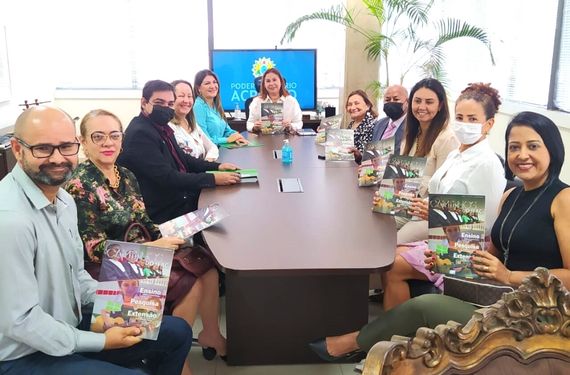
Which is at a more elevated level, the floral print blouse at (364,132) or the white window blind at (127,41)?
the white window blind at (127,41)

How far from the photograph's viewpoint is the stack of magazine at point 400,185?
246 cm

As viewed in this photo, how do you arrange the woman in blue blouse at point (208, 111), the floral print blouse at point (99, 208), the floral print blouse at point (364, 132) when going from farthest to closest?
the woman in blue blouse at point (208, 111)
the floral print blouse at point (364, 132)
the floral print blouse at point (99, 208)

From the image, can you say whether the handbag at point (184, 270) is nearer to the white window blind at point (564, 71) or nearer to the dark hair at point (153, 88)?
the dark hair at point (153, 88)

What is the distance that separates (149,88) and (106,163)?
0.97 metres

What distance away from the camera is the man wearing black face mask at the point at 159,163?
2910 mm

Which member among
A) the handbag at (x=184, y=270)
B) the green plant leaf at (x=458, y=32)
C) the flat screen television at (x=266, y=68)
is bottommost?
the handbag at (x=184, y=270)

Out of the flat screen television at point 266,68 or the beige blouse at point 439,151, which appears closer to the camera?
the beige blouse at point 439,151

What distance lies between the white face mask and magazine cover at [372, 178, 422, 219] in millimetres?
275

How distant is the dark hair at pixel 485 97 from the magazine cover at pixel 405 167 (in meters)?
0.38

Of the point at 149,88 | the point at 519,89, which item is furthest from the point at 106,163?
the point at 519,89

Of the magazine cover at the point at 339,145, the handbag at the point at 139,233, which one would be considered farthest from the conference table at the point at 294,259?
the magazine cover at the point at 339,145

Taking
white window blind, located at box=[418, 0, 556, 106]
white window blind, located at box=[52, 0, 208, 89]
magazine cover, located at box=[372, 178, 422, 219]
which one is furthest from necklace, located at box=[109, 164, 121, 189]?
white window blind, located at box=[52, 0, 208, 89]

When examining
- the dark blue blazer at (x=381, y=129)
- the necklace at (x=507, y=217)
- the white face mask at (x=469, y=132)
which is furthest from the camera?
the dark blue blazer at (x=381, y=129)

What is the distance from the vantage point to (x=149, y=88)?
309cm
